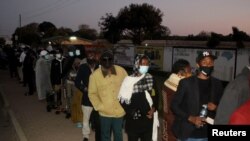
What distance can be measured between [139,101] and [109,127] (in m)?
0.83

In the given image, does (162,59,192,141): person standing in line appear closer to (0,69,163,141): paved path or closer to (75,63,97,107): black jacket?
(75,63,97,107): black jacket

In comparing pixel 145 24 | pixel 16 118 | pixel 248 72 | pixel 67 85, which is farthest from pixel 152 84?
pixel 145 24

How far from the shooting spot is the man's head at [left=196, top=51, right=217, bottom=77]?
449 centimetres

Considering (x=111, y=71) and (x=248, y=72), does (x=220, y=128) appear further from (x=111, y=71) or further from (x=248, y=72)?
(x=111, y=71)

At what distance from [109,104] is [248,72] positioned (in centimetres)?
249

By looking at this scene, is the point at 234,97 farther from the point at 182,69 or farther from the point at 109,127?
the point at 109,127

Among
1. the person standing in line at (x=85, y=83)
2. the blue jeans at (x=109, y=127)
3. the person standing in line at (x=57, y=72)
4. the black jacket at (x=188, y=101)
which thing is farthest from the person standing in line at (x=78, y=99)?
the black jacket at (x=188, y=101)

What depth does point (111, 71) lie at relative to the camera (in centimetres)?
590

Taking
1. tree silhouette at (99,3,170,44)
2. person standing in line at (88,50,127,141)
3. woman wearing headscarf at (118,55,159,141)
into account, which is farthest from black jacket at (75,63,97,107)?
tree silhouette at (99,3,170,44)

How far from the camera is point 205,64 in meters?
4.54

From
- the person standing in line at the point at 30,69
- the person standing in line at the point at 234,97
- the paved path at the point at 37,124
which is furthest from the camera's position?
the person standing in line at the point at 30,69

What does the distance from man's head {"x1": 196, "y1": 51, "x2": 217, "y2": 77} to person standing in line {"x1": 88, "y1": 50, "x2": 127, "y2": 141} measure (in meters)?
1.64

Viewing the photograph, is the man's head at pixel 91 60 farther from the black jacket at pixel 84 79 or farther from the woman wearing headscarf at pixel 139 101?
the woman wearing headscarf at pixel 139 101

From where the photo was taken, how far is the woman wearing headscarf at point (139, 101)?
5371 millimetres
